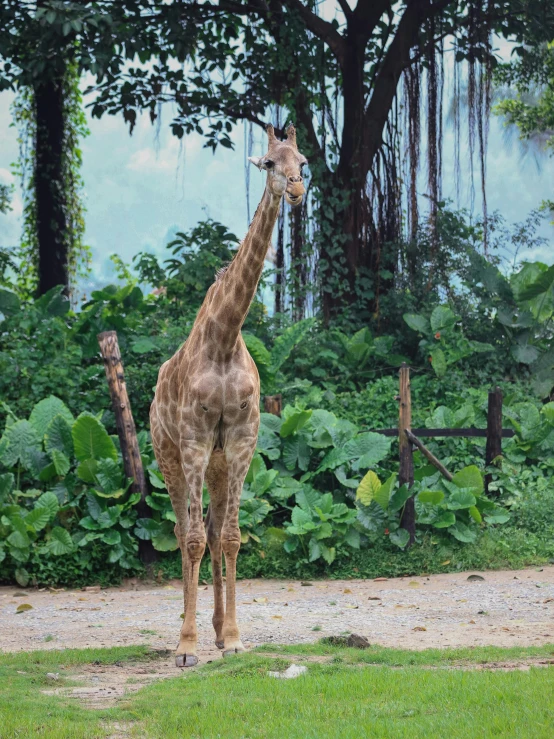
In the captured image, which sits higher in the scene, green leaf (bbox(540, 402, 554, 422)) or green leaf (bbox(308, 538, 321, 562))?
green leaf (bbox(540, 402, 554, 422))

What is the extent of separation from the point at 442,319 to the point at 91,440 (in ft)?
21.3

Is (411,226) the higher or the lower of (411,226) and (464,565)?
the higher

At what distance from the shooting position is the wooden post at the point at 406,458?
34.3ft

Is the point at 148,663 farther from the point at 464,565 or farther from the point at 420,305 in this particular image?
the point at 420,305

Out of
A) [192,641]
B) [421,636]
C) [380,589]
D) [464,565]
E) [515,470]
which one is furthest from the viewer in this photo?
[515,470]

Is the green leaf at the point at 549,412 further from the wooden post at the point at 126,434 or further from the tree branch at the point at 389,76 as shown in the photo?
the tree branch at the point at 389,76

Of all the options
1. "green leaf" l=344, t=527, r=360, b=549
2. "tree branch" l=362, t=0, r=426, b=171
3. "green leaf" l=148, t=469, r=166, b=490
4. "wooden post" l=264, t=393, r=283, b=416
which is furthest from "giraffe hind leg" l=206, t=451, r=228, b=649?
"tree branch" l=362, t=0, r=426, b=171

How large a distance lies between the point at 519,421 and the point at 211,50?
781 cm

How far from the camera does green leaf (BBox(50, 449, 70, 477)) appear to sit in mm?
10477

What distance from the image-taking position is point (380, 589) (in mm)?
9406

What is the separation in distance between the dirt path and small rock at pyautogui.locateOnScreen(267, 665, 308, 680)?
0.94m

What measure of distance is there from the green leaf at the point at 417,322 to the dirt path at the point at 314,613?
5.66 meters

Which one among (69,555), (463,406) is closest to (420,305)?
(463,406)

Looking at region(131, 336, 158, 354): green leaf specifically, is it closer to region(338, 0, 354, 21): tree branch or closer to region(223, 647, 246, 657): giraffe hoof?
region(338, 0, 354, 21): tree branch
